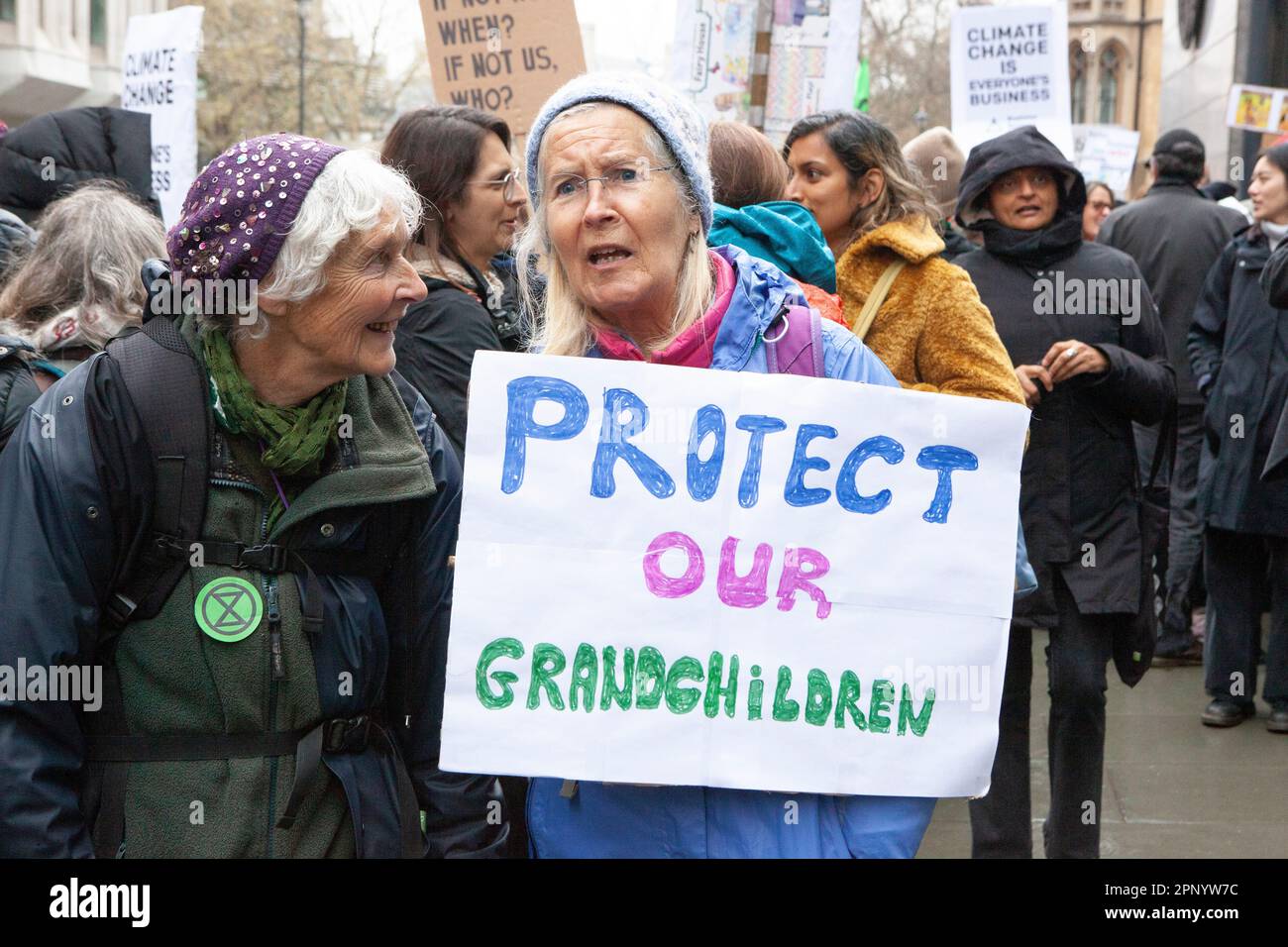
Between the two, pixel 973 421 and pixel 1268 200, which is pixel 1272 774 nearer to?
pixel 1268 200

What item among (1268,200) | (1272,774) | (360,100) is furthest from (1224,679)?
(360,100)

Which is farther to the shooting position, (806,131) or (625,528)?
(806,131)

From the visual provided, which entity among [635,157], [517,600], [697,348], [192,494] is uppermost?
[635,157]

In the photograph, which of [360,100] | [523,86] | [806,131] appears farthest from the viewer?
[360,100]

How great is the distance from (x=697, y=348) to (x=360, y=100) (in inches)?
1352

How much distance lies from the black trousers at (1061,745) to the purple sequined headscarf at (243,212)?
2838 millimetres

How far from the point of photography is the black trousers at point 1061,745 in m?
4.56

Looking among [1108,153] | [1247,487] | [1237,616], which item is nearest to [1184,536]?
[1237,616]

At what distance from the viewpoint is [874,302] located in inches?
159

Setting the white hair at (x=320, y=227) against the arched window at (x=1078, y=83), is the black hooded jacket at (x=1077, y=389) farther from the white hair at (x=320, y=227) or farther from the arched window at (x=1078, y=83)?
the arched window at (x=1078, y=83)

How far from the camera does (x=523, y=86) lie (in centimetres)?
650

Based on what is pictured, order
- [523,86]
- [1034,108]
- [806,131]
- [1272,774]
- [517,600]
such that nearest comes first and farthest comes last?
[517,600] → [806,131] → [1272,774] → [523,86] → [1034,108]

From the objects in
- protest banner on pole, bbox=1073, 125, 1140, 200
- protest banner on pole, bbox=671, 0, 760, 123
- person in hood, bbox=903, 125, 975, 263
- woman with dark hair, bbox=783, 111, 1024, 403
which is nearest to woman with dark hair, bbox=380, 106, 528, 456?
woman with dark hair, bbox=783, 111, 1024, 403

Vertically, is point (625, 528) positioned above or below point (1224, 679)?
above
